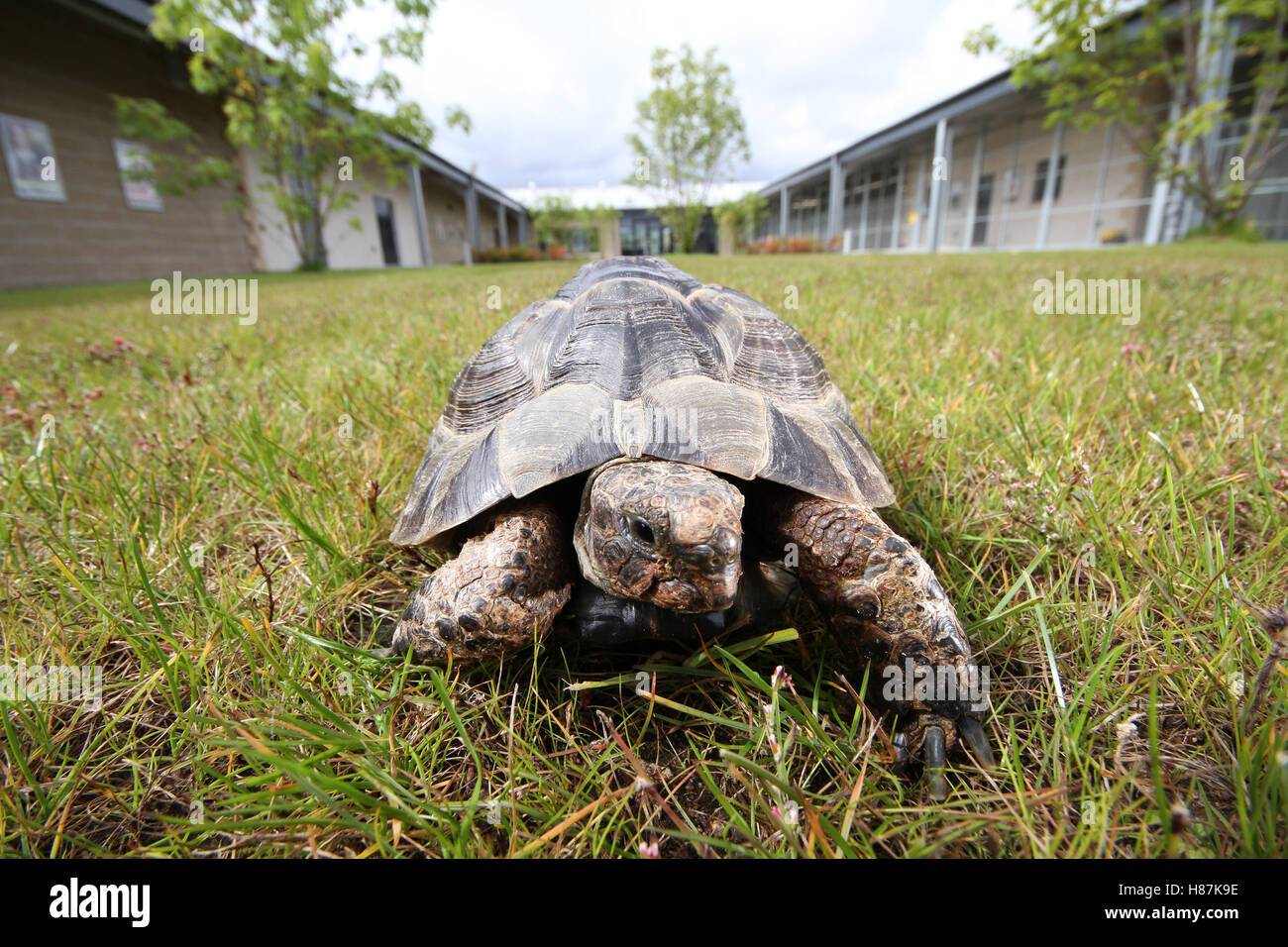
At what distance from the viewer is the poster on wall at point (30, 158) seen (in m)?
12.3

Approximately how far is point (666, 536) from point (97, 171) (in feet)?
68.2

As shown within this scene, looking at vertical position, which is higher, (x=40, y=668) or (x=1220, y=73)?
(x=1220, y=73)

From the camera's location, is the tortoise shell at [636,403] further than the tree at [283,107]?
No

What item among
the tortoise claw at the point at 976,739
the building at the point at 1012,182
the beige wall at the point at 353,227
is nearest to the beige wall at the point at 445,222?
the beige wall at the point at 353,227

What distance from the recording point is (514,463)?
53.2 inches

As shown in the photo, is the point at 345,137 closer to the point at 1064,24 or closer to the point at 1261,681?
the point at 1064,24

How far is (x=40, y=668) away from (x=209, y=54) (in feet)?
64.9

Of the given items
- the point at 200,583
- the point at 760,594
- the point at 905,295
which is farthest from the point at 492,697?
the point at 905,295

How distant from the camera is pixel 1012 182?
982 inches

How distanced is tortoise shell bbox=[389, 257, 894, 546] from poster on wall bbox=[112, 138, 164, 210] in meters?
19.6

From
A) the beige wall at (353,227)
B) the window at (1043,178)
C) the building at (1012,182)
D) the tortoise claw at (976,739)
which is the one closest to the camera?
the tortoise claw at (976,739)

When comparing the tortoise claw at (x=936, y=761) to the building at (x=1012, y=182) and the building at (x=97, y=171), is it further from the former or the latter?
the building at (x=1012, y=182)

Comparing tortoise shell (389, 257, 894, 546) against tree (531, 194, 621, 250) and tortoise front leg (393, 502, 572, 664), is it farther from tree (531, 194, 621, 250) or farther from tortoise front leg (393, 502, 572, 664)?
tree (531, 194, 621, 250)

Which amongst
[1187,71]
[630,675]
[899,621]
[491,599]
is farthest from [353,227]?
[1187,71]
